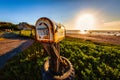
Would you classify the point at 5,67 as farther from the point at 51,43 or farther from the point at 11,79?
the point at 51,43

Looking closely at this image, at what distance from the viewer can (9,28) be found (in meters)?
38.0

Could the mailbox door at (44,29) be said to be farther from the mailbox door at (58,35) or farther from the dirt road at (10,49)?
the dirt road at (10,49)

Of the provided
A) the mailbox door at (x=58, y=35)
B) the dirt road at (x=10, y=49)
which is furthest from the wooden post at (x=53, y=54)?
the dirt road at (x=10, y=49)

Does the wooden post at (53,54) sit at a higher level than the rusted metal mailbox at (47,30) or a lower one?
lower

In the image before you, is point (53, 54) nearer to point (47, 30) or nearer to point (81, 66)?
point (47, 30)

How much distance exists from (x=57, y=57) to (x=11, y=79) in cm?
464

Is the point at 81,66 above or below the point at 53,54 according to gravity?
below

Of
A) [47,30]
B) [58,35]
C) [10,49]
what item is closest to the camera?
[47,30]

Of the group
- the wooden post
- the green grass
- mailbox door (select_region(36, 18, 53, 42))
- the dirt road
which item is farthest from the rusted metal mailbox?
the dirt road

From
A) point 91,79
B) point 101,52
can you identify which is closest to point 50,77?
point 91,79

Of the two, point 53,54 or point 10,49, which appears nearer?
point 53,54

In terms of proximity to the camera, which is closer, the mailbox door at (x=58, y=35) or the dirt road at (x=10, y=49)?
the mailbox door at (x=58, y=35)

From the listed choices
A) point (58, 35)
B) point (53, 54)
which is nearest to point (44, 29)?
point (58, 35)

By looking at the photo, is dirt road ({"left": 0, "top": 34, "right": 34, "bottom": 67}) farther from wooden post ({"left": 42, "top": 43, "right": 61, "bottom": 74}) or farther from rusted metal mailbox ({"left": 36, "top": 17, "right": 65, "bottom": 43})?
rusted metal mailbox ({"left": 36, "top": 17, "right": 65, "bottom": 43})
